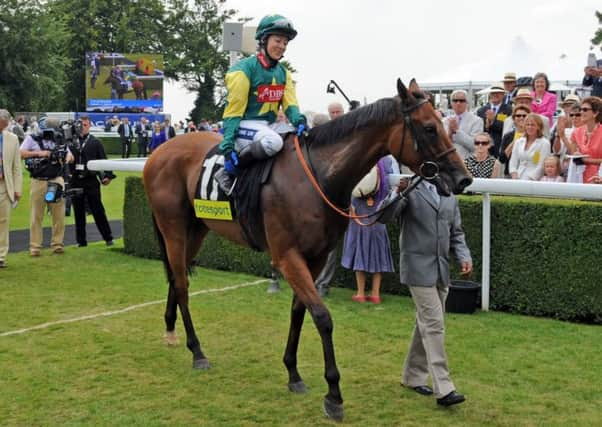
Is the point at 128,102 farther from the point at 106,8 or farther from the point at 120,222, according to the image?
the point at 120,222

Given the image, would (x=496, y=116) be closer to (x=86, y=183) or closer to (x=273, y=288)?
(x=273, y=288)

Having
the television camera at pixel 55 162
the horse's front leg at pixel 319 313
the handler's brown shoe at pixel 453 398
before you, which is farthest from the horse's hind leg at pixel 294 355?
the television camera at pixel 55 162

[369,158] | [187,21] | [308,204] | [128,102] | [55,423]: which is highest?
[187,21]

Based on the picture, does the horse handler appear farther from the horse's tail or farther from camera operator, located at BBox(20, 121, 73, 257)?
camera operator, located at BBox(20, 121, 73, 257)

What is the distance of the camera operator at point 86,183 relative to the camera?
1050 centimetres

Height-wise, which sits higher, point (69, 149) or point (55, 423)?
point (69, 149)

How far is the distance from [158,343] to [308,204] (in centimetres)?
220

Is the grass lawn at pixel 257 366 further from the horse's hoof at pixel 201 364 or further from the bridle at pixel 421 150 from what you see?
the bridle at pixel 421 150

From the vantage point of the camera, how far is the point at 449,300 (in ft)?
22.7

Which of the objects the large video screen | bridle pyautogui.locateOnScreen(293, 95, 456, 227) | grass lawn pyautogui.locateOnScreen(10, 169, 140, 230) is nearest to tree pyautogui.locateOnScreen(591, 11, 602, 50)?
the large video screen

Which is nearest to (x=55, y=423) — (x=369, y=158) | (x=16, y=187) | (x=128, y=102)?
(x=369, y=158)

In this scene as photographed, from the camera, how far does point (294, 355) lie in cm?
508

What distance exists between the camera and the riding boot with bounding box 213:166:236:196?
5160mm

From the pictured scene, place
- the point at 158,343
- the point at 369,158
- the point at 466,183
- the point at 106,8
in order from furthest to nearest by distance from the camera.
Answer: the point at 106,8 → the point at 158,343 → the point at 369,158 → the point at 466,183
